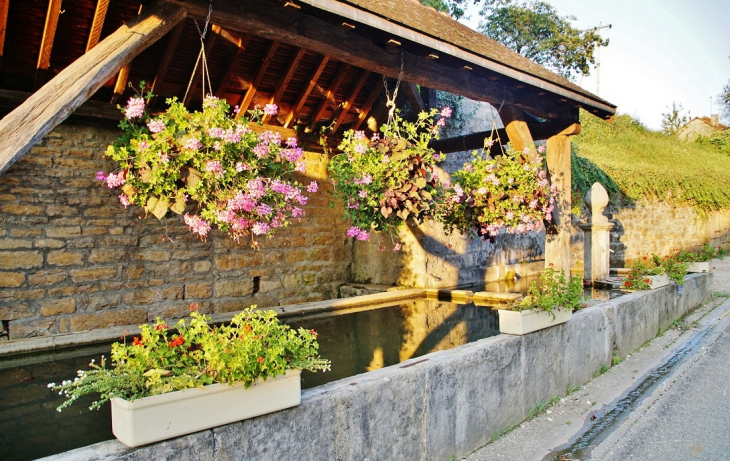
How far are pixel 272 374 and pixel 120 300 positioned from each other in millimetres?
3406

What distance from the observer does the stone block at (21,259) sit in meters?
4.21

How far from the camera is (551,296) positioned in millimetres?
3674

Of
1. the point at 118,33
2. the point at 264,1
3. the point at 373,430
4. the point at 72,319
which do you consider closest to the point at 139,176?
the point at 118,33

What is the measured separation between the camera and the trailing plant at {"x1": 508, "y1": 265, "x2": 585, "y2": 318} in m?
3.55

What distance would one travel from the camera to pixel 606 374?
452 centimetres

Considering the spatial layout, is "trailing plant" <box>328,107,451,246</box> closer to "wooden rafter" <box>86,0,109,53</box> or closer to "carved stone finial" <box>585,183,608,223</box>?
"wooden rafter" <box>86,0,109,53</box>

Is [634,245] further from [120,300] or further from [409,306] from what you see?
[120,300]

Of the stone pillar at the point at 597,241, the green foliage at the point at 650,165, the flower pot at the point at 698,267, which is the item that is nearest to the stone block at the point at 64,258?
the stone pillar at the point at 597,241

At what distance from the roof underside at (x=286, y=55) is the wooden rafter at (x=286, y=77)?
0.01 metres

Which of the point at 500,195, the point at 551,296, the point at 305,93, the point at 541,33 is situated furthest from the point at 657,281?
the point at 541,33

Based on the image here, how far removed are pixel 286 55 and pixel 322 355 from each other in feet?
8.99

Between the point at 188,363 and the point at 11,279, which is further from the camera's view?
the point at 11,279

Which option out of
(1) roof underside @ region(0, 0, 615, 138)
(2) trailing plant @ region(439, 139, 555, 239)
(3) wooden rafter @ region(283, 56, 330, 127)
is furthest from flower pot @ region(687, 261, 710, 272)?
(3) wooden rafter @ region(283, 56, 330, 127)

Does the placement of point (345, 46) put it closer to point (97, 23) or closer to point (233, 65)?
point (233, 65)
